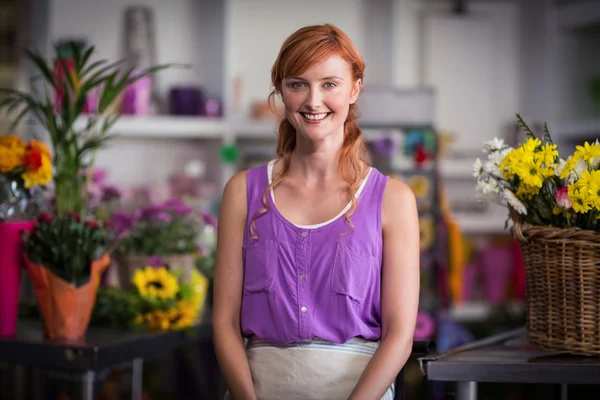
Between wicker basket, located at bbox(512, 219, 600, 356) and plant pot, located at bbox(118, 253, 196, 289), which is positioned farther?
plant pot, located at bbox(118, 253, 196, 289)

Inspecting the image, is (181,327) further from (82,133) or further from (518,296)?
A: (518,296)

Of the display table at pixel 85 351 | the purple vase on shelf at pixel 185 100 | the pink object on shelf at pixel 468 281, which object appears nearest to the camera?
the display table at pixel 85 351

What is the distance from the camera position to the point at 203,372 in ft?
11.0

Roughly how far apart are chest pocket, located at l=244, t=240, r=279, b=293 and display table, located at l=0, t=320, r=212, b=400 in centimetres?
41

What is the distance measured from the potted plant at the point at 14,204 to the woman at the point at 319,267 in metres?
0.61

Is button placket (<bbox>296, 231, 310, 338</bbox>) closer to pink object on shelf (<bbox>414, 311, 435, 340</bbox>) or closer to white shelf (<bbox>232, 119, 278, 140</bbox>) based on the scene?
pink object on shelf (<bbox>414, 311, 435, 340</bbox>)

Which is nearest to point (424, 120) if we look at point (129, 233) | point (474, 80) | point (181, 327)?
point (474, 80)

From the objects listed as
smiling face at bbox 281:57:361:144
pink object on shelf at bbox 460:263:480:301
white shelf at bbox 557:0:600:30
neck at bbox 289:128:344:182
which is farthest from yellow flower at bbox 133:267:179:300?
white shelf at bbox 557:0:600:30

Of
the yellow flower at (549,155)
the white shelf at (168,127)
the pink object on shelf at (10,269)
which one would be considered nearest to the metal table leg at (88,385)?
the pink object on shelf at (10,269)

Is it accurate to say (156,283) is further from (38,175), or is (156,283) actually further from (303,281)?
(303,281)

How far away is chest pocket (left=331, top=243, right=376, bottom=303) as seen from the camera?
62.9 inches

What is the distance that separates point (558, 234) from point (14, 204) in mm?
1306

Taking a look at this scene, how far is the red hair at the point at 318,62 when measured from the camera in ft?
5.20

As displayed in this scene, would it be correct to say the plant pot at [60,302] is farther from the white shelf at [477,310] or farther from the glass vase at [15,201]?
the white shelf at [477,310]
